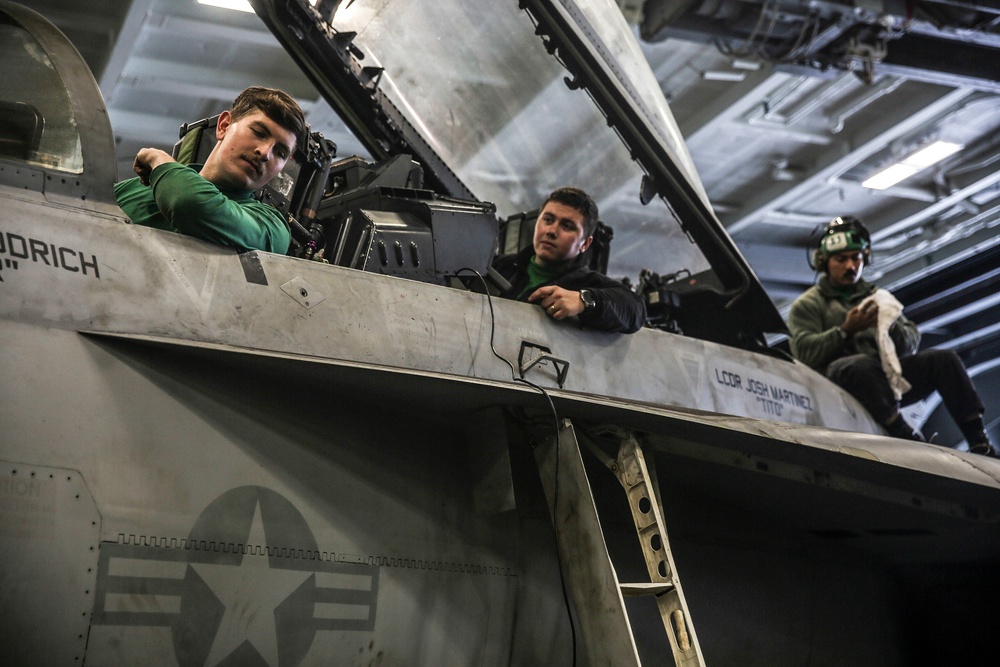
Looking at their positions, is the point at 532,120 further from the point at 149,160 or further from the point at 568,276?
the point at 149,160

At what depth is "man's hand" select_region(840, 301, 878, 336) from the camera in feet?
18.0

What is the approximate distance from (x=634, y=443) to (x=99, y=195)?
1.77 meters

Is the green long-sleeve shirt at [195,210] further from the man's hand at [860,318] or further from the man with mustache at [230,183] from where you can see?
the man's hand at [860,318]

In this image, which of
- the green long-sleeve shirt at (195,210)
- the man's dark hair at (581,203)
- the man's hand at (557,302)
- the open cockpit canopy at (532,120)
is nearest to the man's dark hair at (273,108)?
the green long-sleeve shirt at (195,210)

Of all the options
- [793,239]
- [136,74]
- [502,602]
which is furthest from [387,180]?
[793,239]

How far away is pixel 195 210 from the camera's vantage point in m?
2.71

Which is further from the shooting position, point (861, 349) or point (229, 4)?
point (229, 4)

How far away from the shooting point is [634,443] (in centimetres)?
312

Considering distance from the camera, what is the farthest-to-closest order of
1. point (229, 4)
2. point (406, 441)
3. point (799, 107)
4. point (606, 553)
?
point (799, 107) → point (229, 4) → point (406, 441) → point (606, 553)

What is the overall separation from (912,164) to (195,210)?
9.77 metres

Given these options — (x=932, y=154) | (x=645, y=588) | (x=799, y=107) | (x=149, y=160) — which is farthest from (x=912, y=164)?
(x=149, y=160)

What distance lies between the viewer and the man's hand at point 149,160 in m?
2.85

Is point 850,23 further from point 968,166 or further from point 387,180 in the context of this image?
point 387,180

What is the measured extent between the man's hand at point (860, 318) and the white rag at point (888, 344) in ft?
0.08
